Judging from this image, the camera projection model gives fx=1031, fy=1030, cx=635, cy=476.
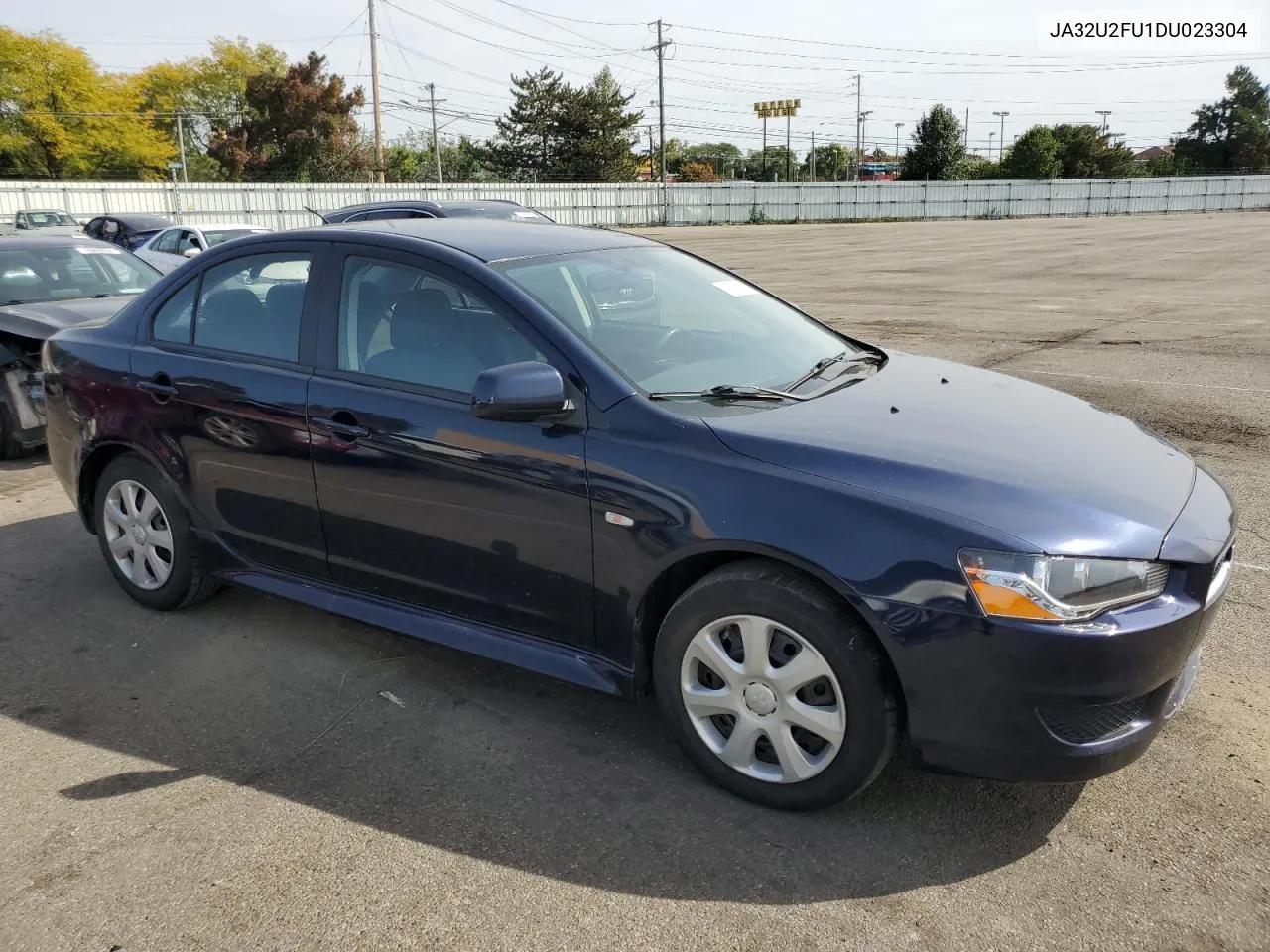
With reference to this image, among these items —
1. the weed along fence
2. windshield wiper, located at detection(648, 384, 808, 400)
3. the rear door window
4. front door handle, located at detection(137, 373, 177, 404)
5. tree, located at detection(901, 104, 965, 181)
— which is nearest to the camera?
windshield wiper, located at detection(648, 384, 808, 400)

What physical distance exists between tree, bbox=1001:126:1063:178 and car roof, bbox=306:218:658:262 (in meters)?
80.2

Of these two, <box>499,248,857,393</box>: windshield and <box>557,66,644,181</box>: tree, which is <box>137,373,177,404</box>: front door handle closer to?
<box>499,248,857,393</box>: windshield

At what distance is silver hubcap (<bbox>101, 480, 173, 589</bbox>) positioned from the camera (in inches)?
175

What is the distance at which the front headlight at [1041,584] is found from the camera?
2537 millimetres

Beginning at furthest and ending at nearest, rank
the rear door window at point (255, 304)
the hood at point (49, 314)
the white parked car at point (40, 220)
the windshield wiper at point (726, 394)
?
the white parked car at point (40, 220) → the hood at point (49, 314) → the rear door window at point (255, 304) → the windshield wiper at point (726, 394)

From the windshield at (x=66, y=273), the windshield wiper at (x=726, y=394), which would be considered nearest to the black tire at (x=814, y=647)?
the windshield wiper at (x=726, y=394)

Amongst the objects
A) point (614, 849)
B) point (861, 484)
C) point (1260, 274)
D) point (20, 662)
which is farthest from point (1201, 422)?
point (1260, 274)

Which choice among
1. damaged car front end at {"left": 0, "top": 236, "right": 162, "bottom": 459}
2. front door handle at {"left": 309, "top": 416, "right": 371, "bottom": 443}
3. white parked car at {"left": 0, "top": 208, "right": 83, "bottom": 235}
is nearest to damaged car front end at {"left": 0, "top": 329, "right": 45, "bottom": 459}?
damaged car front end at {"left": 0, "top": 236, "right": 162, "bottom": 459}

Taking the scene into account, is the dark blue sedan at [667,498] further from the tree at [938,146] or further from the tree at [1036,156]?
the tree at [1036,156]

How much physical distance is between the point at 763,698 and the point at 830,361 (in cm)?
153

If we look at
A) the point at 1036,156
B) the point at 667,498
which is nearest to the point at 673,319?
the point at 667,498

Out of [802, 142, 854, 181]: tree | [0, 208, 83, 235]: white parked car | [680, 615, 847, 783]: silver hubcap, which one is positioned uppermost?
[802, 142, 854, 181]: tree

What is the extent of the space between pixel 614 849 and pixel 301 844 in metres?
0.88

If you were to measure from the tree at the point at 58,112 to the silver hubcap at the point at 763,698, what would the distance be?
72194mm
